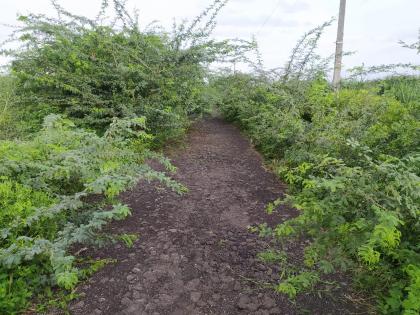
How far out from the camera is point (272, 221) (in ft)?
11.6

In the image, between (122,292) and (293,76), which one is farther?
(293,76)

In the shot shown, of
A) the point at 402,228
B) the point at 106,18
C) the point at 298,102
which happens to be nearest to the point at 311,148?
the point at 298,102

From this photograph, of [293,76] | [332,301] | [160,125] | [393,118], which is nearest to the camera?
[332,301]

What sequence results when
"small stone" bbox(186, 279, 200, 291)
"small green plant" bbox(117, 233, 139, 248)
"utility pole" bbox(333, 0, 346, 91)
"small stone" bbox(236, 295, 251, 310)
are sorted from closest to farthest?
"small stone" bbox(236, 295, 251, 310) < "small stone" bbox(186, 279, 200, 291) < "small green plant" bbox(117, 233, 139, 248) < "utility pole" bbox(333, 0, 346, 91)

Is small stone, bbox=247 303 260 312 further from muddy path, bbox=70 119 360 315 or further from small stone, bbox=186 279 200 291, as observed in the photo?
small stone, bbox=186 279 200 291

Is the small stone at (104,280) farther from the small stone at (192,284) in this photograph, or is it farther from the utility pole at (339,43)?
the utility pole at (339,43)

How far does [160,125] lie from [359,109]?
3.27m

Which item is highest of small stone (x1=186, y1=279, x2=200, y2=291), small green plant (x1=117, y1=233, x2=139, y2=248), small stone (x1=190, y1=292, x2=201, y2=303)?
small green plant (x1=117, y1=233, x2=139, y2=248)

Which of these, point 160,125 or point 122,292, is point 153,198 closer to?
point 122,292

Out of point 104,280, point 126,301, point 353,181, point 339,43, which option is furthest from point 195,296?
point 339,43

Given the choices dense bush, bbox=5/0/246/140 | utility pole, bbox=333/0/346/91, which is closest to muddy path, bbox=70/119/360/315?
dense bush, bbox=5/0/246/140

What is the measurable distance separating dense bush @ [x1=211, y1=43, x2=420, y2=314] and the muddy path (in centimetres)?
24

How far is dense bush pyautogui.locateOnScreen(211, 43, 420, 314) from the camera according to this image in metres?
1.82

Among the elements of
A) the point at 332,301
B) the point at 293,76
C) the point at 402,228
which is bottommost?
Answer: the point at 332,301
